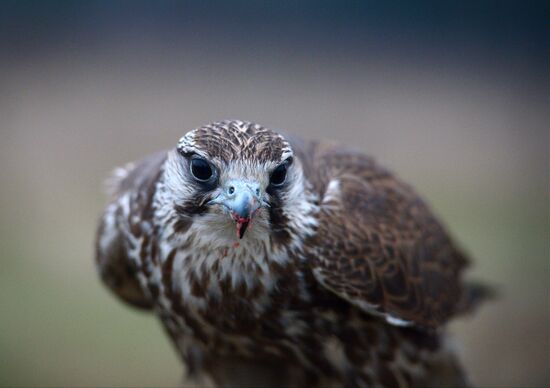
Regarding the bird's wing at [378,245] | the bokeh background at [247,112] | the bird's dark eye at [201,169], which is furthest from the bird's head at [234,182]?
the bokeh background at [247,112]

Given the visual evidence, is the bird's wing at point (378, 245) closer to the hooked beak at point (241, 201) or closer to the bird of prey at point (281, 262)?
the bird of prey at point (281, 262)

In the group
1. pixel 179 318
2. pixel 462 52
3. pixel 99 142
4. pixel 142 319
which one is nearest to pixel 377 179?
pixel 179 318

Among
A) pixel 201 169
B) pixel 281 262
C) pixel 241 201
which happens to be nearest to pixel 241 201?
pixel 241 201

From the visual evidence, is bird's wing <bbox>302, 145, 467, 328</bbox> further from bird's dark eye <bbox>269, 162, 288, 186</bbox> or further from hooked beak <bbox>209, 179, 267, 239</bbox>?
hooked beak <bbox>209, 179, 267, 239</bbox>

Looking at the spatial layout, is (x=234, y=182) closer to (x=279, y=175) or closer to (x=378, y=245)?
(x=279, y=175)

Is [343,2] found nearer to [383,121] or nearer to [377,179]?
[383,121]

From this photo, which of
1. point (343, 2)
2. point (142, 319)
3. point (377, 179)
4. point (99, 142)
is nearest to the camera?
point (377, 179)

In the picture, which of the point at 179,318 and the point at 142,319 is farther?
the point at 142,319

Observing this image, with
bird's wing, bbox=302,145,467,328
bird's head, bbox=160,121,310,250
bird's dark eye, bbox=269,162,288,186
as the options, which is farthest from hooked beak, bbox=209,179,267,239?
bird's wing, bbox=302,145,467,328

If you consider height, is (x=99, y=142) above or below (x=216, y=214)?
above
